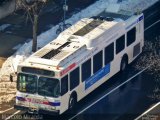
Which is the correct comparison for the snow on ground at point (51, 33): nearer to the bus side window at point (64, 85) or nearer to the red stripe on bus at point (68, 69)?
the red stripe on bus at point (68, 69)

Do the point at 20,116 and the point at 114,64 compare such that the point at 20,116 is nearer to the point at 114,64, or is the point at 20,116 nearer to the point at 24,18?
the point at 114,64

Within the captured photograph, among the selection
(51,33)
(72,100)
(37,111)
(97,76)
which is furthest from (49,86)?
(51,33)

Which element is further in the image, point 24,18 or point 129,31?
point 24,18

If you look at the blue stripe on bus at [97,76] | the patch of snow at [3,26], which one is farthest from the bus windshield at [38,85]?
the patch of snow at [3,26]

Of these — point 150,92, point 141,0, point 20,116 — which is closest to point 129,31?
point 150,92

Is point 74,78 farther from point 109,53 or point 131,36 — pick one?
point 131,36

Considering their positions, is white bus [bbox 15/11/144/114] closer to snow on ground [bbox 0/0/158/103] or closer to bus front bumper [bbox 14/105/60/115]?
bus front bumper [bbox 14/105/60/115]
